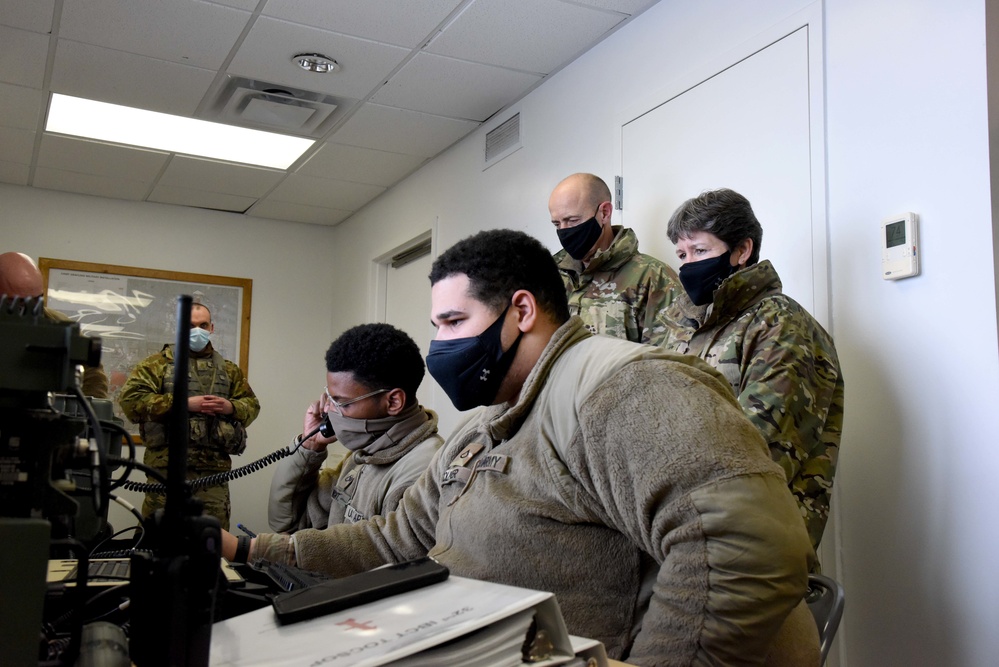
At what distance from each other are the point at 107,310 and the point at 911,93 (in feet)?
17.1

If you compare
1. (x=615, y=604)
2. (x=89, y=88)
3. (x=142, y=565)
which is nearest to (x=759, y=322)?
(x=615, y=604)

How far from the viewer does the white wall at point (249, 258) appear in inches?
225

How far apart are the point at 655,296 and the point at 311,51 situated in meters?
1.91

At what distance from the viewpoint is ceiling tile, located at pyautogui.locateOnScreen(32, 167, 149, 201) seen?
542cm

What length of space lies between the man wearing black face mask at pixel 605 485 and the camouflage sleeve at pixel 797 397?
79 centimetres

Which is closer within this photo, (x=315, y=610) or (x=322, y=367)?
(x=315, y=610)

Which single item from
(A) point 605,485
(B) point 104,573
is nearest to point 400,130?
(B) point 104,573

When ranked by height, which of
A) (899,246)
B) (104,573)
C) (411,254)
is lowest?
(104,573)

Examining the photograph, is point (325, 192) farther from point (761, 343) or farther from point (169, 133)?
point (761, 343)

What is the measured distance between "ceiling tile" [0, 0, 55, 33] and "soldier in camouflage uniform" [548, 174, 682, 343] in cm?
209

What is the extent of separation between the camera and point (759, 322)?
6.93ft

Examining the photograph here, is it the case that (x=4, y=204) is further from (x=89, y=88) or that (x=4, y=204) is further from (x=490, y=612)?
(x=490, y=612)

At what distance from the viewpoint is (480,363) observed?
1333 millimetres

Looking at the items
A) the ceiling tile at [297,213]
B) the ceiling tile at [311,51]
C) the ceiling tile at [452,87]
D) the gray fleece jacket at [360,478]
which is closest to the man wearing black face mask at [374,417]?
the gray fleece jacket at [360,478]
